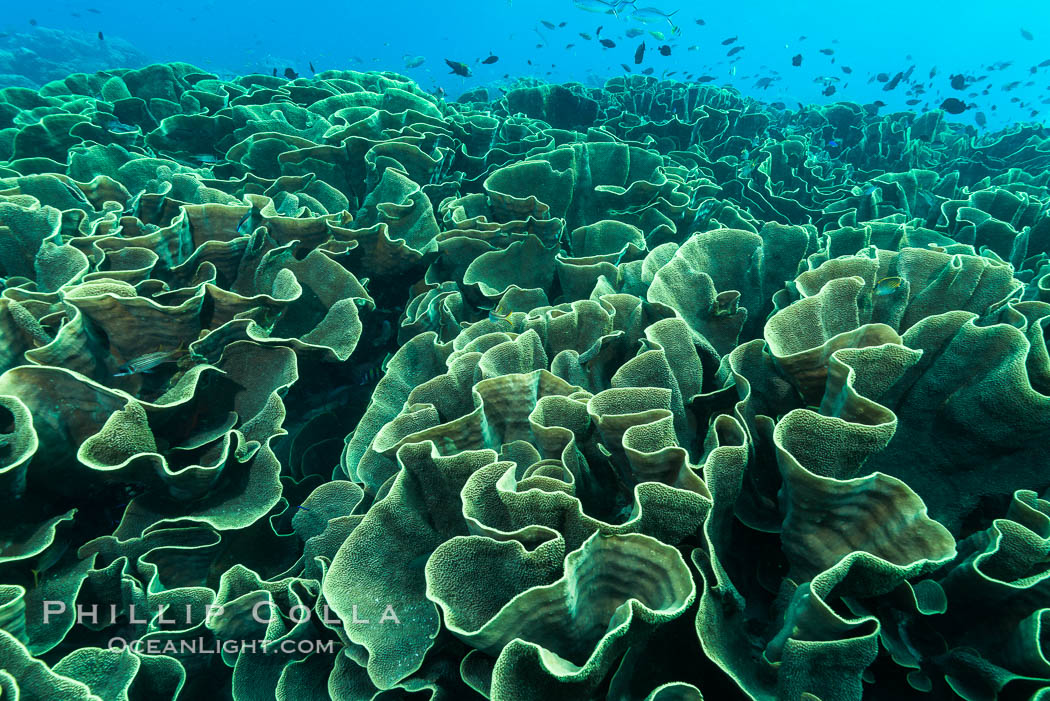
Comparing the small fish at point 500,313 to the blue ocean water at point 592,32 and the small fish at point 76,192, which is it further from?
the blue ocean water at point 592,32

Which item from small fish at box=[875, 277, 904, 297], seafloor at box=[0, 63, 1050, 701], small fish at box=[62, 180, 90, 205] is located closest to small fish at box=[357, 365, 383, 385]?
seafloor at box=[0, 63, 1050, 701]

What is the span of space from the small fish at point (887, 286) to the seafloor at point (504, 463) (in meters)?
0.02

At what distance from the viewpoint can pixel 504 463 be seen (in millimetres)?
1450

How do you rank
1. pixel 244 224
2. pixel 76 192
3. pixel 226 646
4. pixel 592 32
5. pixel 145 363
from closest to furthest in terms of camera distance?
pixel 226 646, pixel 145 363, pixel 244 224, pixel 76 192, pixel 592 32

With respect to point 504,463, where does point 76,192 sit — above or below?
above

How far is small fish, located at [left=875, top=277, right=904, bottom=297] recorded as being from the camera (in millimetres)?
2084

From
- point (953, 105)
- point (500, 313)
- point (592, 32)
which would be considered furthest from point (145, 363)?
point (592, 32)

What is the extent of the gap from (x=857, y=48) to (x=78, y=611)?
16503cm

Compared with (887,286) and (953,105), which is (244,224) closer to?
(887,286)

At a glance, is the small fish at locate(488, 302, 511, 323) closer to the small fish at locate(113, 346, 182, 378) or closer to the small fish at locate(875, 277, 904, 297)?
the small fish at locate(113, 346, 182, 378)

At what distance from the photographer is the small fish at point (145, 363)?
6.63 feet

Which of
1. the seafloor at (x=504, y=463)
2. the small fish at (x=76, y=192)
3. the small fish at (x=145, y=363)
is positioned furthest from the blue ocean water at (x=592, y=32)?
the small fish at (x=145, y=363)

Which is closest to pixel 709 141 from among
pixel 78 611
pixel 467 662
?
pixel 467 662

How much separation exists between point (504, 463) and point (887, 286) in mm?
1855
